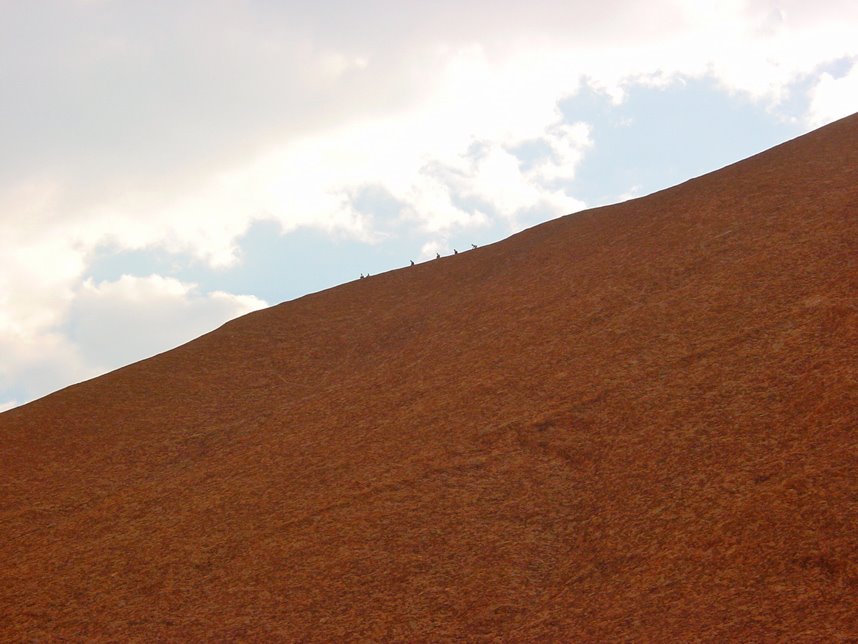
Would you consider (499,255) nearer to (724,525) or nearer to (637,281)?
(637,281)

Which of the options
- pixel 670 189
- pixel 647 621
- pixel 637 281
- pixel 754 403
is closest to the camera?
pixel 647 621

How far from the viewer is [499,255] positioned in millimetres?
38375

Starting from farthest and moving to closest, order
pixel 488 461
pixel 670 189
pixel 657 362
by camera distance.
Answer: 1. pixel 670 189
2. pixel 657 362
3. pixel 488 461

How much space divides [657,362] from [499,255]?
1620 centimetres

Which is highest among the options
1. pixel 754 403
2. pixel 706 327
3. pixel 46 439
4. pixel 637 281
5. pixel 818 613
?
pixel 46 439

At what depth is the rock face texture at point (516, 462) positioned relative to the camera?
1555 centimetres

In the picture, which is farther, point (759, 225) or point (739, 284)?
point (759, 225)

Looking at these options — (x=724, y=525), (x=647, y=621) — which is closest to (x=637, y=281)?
(x=724, y=525)

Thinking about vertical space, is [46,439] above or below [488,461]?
above

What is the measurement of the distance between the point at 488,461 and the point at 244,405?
11.8m

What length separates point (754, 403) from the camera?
19.5m

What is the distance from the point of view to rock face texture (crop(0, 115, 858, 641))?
15547 millimetres

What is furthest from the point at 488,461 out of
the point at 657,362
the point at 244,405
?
the point at 244,405

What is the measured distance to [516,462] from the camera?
2086 centimetres
